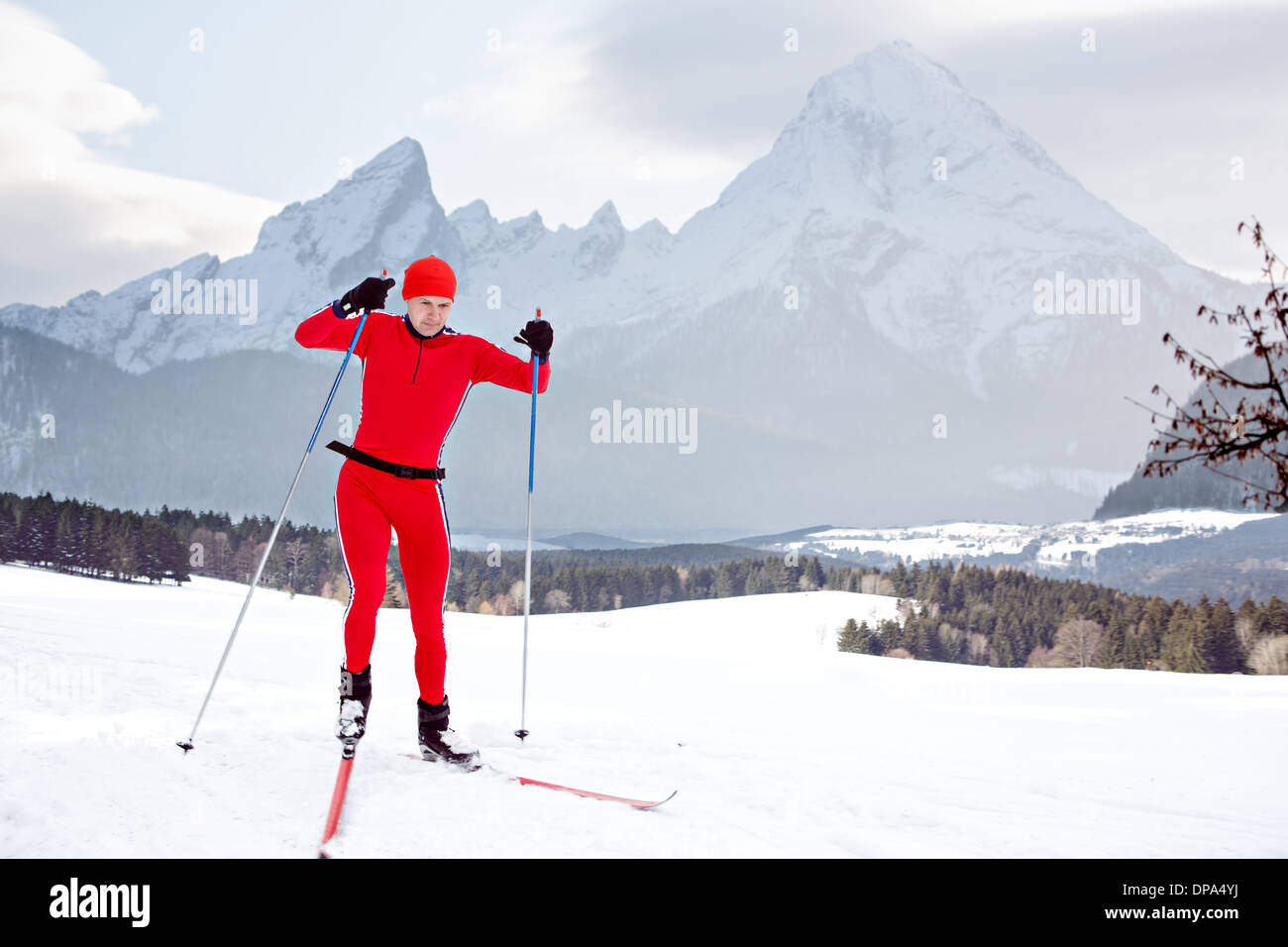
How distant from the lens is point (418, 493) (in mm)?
→ 5270

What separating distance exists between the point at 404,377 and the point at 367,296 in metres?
0.59

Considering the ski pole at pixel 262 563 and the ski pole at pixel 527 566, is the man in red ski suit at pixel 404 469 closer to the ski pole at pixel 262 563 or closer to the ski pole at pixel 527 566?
the ski pole at pixel 262 563

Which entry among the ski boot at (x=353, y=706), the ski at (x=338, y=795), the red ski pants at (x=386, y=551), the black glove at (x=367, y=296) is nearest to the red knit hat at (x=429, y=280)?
the black glove at (x=367, y=296)

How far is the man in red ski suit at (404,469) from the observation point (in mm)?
5145

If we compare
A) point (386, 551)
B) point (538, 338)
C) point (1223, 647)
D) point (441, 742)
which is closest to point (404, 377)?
point (538, 338)

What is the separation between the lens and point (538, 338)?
577cm

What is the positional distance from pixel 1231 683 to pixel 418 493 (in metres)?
12.5

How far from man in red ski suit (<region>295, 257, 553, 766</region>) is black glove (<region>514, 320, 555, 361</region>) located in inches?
14.1

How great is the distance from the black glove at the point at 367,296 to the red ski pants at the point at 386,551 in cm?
98

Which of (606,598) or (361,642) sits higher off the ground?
(361,642)

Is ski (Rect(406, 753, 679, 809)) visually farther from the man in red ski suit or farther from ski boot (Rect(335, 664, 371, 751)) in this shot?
ski boot (Rect(335, 664, 371, 751))

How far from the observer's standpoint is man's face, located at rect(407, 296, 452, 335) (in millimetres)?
5363

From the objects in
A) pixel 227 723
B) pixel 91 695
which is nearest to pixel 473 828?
pixel 227 723
